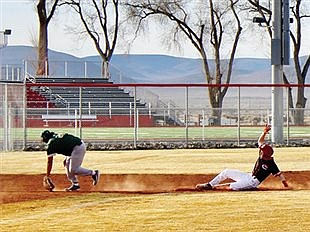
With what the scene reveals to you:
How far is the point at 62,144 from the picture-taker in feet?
55.9

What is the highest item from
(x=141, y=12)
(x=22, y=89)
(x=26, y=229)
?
(x=141, y=12)

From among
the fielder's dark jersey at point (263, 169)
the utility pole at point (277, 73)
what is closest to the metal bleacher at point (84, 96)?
the utility pole at point (277, 73)

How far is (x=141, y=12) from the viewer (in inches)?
2135

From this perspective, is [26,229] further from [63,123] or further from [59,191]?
[63,123]

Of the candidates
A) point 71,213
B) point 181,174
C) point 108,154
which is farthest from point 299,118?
point 71,213

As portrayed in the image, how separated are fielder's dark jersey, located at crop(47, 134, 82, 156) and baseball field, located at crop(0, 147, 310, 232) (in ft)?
2.56

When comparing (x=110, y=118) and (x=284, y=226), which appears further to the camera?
(x=110, y=118)

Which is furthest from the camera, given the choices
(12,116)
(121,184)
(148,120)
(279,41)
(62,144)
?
(148,120)

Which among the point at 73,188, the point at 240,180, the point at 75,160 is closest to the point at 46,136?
the point at 75,160

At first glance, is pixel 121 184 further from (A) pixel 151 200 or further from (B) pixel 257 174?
(A) pixel 151 200

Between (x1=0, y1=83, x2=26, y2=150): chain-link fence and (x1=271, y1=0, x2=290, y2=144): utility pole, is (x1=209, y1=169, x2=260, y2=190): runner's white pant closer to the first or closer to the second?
(x1=0, y1=83, x2=26, y2=150): chain-link fence

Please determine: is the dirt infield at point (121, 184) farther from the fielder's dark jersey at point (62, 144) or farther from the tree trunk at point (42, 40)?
the tree trunk at point (42, 40)

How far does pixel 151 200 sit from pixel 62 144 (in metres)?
2.30

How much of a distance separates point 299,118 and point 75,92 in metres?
12.0
